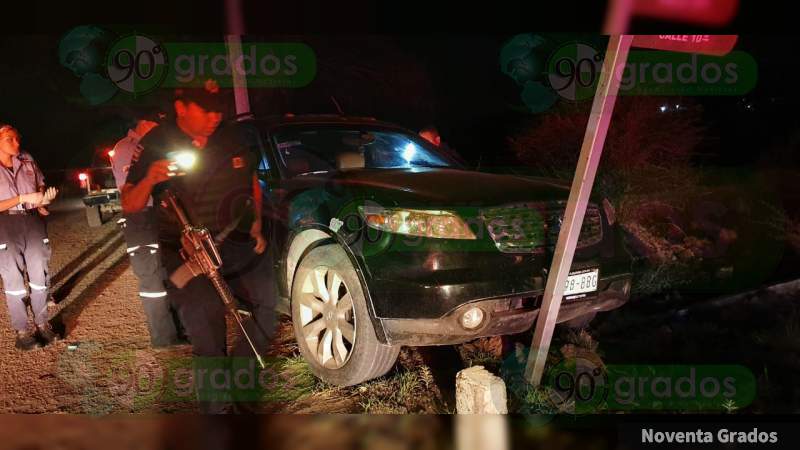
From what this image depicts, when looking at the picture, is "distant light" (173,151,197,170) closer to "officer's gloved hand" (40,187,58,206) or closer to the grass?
the grass

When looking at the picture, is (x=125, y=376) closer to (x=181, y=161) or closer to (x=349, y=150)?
(x=181, y=161)

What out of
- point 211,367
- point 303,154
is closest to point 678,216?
point 303,154

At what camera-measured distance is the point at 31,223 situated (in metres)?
3.87

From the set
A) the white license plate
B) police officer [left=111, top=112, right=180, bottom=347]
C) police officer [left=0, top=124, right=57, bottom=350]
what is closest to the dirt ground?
police officer [left=111, top=112, right=180, bottom=347]

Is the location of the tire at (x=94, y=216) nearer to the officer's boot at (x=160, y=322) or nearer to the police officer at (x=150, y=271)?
the police officer at (x=150, y=271)

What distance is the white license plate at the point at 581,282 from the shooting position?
2.89 meters

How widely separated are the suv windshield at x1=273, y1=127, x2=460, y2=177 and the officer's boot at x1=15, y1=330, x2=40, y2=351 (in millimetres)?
2517

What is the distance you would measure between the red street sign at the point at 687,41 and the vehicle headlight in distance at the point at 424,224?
1.47 meters

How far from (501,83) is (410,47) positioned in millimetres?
2882

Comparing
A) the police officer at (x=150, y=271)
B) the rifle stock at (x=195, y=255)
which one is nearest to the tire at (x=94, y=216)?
the police officer at (x=150, y=271)

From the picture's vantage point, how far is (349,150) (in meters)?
3.78

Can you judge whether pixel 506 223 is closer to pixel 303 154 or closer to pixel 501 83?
pixel 303 154

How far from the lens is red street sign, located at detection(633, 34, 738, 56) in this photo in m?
2.93

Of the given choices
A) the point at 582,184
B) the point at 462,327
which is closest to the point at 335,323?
the point at 462,327
